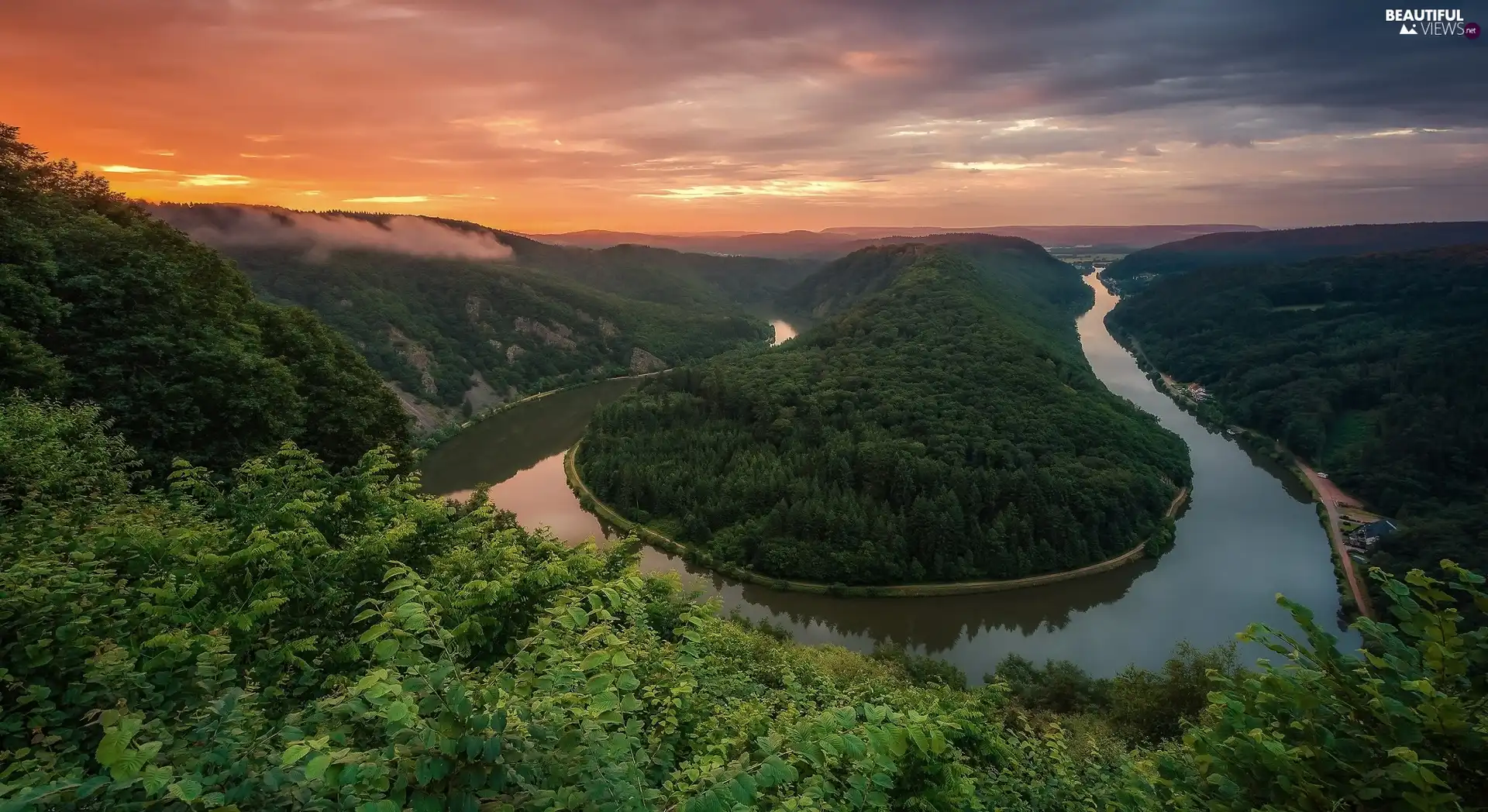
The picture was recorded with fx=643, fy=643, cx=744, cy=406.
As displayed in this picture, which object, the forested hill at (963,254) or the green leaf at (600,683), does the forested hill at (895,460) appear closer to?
the green leaf at (600,683)

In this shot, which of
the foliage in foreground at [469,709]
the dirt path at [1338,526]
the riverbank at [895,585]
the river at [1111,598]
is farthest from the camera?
the riverbank at [895,585]

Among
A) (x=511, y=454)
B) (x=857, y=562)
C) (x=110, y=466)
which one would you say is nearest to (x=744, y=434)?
(x=857, y=562)

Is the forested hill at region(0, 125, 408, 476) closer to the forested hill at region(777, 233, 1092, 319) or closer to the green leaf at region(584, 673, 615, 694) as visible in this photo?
the green leaf at region(584, 673, 615, 694)

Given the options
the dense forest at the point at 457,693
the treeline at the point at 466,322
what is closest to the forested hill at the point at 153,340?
the dense forest at the point at 457,693

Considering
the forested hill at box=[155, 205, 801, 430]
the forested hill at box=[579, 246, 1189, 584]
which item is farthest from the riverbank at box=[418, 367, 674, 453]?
the forested hill at box=[579, 246, 1189, 584]

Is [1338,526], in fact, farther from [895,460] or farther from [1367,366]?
[1367,366]
